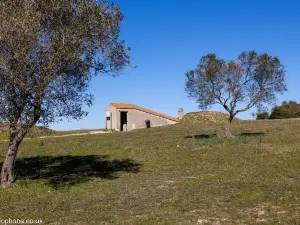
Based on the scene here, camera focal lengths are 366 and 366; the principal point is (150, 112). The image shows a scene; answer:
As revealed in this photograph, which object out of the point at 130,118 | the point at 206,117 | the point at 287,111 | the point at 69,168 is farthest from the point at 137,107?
the point at 69,168

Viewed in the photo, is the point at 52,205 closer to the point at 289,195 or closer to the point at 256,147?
the point at 289,195

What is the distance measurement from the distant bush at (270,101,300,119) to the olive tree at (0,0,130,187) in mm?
59214

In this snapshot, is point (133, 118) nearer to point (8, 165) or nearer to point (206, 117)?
point (206, 117)

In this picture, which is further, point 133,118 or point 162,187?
point 133,118

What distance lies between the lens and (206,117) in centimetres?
6838

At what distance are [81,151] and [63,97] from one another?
1650cm

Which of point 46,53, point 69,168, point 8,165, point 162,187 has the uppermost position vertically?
point 46,53

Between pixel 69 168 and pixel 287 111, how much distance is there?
57.6 metres

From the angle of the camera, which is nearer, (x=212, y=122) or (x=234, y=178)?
(x=234, y=178)

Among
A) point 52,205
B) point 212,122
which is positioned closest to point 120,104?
point 212,122

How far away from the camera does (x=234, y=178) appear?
60.4 feet

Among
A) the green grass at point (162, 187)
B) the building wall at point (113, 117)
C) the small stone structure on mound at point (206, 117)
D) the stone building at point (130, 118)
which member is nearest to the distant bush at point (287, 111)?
the small stone structure on mound at point (206, 117)

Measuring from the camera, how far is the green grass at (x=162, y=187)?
11.6 m

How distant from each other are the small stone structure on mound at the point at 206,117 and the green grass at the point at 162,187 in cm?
3732
